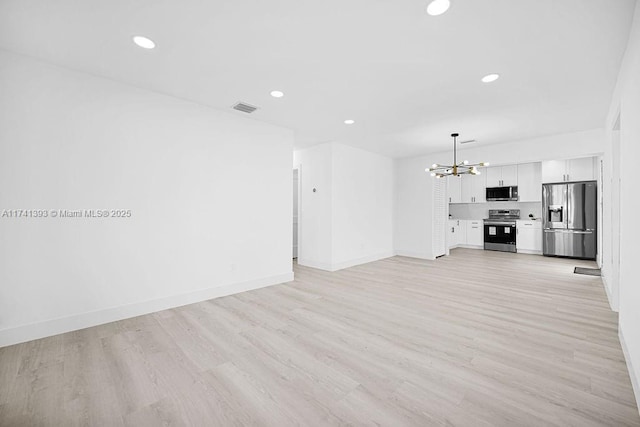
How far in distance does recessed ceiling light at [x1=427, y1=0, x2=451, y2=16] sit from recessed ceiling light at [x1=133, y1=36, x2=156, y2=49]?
2.29 m

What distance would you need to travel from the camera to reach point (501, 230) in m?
8.06

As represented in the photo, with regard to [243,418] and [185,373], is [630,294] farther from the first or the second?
[185,373]

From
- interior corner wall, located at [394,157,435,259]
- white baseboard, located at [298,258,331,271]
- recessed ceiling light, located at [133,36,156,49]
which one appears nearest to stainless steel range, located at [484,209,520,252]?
interior corner wall, located at [394,157,435,259]

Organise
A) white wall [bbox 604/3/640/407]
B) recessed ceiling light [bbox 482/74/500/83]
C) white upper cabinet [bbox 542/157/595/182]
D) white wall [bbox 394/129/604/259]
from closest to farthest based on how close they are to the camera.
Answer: white wall [bbox 604/3/640/407], recessed ceiling light [bbox 482/74/500/83], white wall [bbox 394/129/604/259], white upper cabinet [bbox 542/157/595/182]

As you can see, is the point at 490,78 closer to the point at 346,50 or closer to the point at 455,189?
the point at 346,50

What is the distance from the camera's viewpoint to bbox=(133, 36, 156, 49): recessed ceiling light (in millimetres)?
2344

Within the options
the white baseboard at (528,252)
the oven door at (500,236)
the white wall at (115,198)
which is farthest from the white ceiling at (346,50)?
the white baseboard at (528,252)

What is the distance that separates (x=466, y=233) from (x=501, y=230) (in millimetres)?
1010

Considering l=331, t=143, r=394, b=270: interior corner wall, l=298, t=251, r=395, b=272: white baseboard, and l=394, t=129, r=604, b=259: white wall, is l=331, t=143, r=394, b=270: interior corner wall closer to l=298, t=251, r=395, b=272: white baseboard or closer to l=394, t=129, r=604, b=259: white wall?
l=298, t=251, r=395, b=272: white baseboard

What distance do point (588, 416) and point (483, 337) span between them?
1035 millimetres

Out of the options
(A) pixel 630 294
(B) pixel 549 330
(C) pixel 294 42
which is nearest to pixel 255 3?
(C) pixel 294 42

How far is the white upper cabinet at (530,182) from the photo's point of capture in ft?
24.6

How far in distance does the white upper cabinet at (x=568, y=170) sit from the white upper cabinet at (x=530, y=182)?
11.6 inches

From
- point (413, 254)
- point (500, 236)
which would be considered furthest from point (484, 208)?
point (413, 254)
